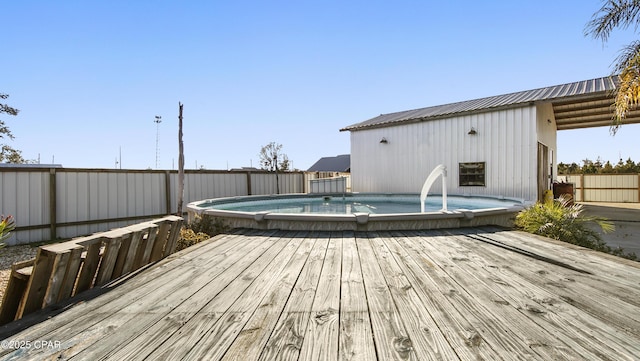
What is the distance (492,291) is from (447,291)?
1.03 ft

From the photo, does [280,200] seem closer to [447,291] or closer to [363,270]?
[363,270]

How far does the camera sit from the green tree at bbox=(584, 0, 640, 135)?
5.52 metres

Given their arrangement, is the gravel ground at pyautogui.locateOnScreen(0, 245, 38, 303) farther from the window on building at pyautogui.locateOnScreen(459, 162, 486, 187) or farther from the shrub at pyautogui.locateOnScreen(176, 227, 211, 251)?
the window on building at pyautogui.locateOnScreen(459, 162, 486, 187)

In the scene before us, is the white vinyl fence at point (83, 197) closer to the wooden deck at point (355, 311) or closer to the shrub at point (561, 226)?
the wooden deck at point (355, 311)

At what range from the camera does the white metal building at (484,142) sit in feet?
25.2

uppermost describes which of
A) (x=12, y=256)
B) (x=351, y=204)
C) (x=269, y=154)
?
(x=269, y=154)

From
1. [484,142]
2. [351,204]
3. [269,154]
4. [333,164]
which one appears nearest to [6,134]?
[269,154]

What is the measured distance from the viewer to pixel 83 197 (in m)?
6.76

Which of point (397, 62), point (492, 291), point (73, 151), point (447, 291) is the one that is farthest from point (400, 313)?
point (73, 151)

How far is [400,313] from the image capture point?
61.5 inches

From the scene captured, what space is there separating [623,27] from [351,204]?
7691 mm

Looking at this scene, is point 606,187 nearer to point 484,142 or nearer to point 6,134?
point 484,142

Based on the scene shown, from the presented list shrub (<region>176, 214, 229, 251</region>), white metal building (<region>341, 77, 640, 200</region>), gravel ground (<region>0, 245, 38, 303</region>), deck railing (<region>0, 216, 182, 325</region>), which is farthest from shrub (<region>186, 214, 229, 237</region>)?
white metal building (<region>341, 77, 640, 200</region>)

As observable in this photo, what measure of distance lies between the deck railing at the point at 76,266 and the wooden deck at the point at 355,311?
0.12m
